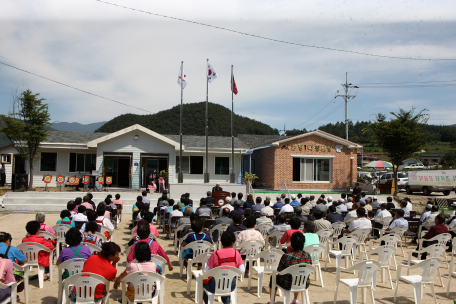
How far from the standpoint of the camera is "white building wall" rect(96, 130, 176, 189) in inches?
820

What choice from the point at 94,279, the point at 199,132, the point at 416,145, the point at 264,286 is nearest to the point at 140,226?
the point at 94,279

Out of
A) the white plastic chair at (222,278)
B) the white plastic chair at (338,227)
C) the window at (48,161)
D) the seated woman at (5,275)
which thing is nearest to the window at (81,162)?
the window at (48,161)

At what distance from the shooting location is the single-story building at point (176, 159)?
2125 centimetres

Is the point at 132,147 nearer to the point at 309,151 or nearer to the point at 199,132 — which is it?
the point at 309,151

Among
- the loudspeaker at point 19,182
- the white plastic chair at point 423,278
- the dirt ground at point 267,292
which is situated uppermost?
the loudspeaker at point 19,182

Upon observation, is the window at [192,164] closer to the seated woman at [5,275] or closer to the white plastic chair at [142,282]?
the seated woman at [5,275]

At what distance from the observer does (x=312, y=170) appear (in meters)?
24.0

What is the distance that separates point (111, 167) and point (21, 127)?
551 centimetres

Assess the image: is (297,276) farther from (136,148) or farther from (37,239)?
(136,148)

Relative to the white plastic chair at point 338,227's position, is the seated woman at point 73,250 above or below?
above

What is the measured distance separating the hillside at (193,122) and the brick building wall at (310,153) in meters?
37.2

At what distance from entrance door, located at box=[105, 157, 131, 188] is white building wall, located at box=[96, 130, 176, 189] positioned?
674 millimetres

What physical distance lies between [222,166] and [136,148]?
250 inches

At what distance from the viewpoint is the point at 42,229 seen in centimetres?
665
